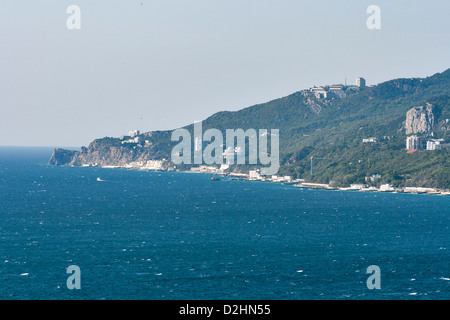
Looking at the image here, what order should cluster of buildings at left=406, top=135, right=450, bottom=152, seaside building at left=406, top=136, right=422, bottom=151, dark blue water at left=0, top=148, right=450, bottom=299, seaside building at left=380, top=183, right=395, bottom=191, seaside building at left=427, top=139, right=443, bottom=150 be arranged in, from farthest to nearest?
seaside building at left=406, top=136, right=422, bottom=151, cluster of buildings at left=406, top=135, right=450, bottom=152, seaside building at left=427, top=139, right=443, bottom=150, seaside building at left=380, top=183, right=395, bottom=191, dark blue water at left=0, top=148, right=450, bottom=299

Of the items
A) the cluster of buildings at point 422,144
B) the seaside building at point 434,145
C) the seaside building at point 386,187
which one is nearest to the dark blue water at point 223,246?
the seaside building at point 386,187

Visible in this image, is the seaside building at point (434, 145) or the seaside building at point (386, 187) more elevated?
the seaside building at point (434, 145)

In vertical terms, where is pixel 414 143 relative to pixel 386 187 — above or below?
above

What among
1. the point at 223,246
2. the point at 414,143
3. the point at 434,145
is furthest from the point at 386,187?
→ the point at 223,246

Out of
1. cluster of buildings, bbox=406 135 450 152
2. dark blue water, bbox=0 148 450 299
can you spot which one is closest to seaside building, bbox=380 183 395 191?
dark blue water, bbox=0 148 450 299

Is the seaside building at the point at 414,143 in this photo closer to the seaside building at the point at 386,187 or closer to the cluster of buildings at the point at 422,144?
the cluster of buildings at the point at 422,144

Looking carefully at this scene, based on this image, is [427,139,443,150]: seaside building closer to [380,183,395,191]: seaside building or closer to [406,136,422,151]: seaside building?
[406,136,422,151]: seaside building

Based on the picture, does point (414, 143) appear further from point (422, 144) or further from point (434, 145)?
point (434, 145)
